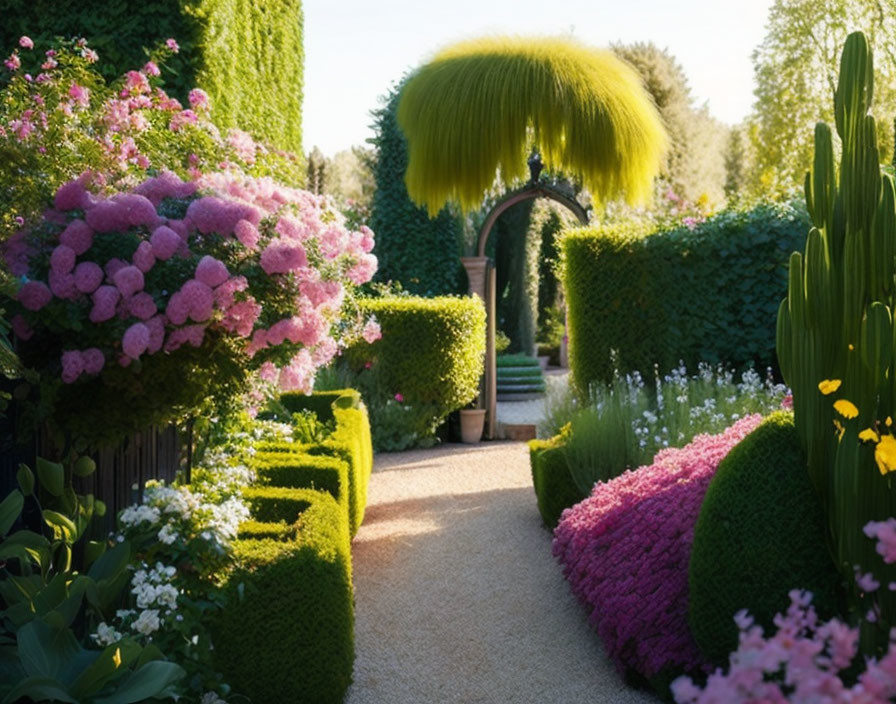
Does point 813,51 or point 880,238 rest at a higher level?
point 813,51

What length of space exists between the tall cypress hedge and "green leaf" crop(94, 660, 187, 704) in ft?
36.2

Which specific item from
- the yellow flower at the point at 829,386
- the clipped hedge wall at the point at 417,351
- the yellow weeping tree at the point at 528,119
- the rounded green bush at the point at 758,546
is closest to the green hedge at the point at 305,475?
the rounded green bush at the point at 758,546

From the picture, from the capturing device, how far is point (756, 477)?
404cm

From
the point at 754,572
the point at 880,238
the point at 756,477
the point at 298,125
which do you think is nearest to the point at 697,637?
the point at 754,572

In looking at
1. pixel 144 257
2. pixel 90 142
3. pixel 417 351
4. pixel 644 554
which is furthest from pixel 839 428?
pixel 417 351

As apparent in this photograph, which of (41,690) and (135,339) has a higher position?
(135,339)

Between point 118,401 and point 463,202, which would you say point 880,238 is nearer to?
point 118,401

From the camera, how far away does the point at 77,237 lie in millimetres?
3959

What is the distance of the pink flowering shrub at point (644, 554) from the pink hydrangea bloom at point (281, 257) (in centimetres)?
202

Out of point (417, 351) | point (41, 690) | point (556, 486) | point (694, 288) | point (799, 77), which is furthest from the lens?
point (799, 77)

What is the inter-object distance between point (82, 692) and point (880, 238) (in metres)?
2.97

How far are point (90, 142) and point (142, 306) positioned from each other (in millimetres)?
1183

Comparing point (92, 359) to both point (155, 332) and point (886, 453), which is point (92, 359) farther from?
point (886, 453)

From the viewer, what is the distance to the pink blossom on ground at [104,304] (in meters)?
3.85
